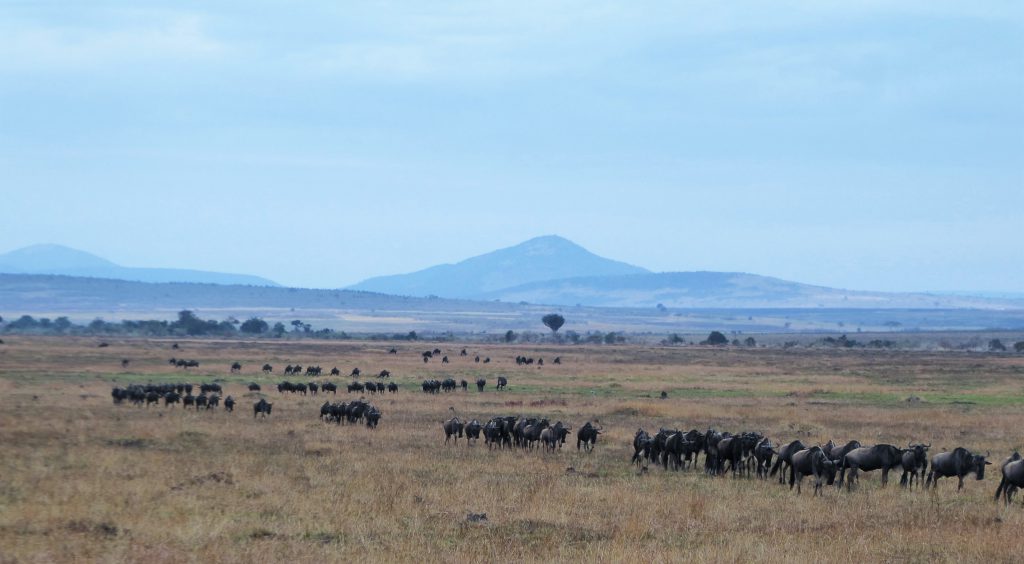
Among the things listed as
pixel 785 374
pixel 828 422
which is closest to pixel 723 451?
pixel 828 422

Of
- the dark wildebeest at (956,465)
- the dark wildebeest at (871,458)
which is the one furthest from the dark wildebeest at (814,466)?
the dark wildebeest at (956,465)

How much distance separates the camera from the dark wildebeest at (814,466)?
70.2 feet

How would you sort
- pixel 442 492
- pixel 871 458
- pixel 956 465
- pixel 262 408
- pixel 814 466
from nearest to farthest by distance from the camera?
pixel 442 492 → pixel 814 466 → pixel 956 465 → pixel 871 458 → pixel 262 408

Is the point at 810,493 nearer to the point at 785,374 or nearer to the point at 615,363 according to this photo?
the point at 785,374

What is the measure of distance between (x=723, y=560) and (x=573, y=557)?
1934 mm

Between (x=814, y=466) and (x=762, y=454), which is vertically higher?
(x=814, y=466)

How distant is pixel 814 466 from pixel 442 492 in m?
7.25

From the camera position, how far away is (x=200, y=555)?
1402 cm

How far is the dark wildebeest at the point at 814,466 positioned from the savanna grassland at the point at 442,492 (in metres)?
0.41

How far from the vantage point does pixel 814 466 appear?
70.1 ft

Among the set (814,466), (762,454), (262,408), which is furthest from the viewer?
(262,408)

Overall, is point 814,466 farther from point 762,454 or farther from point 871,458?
point 762,454

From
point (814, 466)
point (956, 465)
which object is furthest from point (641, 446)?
point (956, 465)

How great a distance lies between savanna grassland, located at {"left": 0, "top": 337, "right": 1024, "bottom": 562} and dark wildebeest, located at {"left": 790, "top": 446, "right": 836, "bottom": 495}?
0.41 metres
